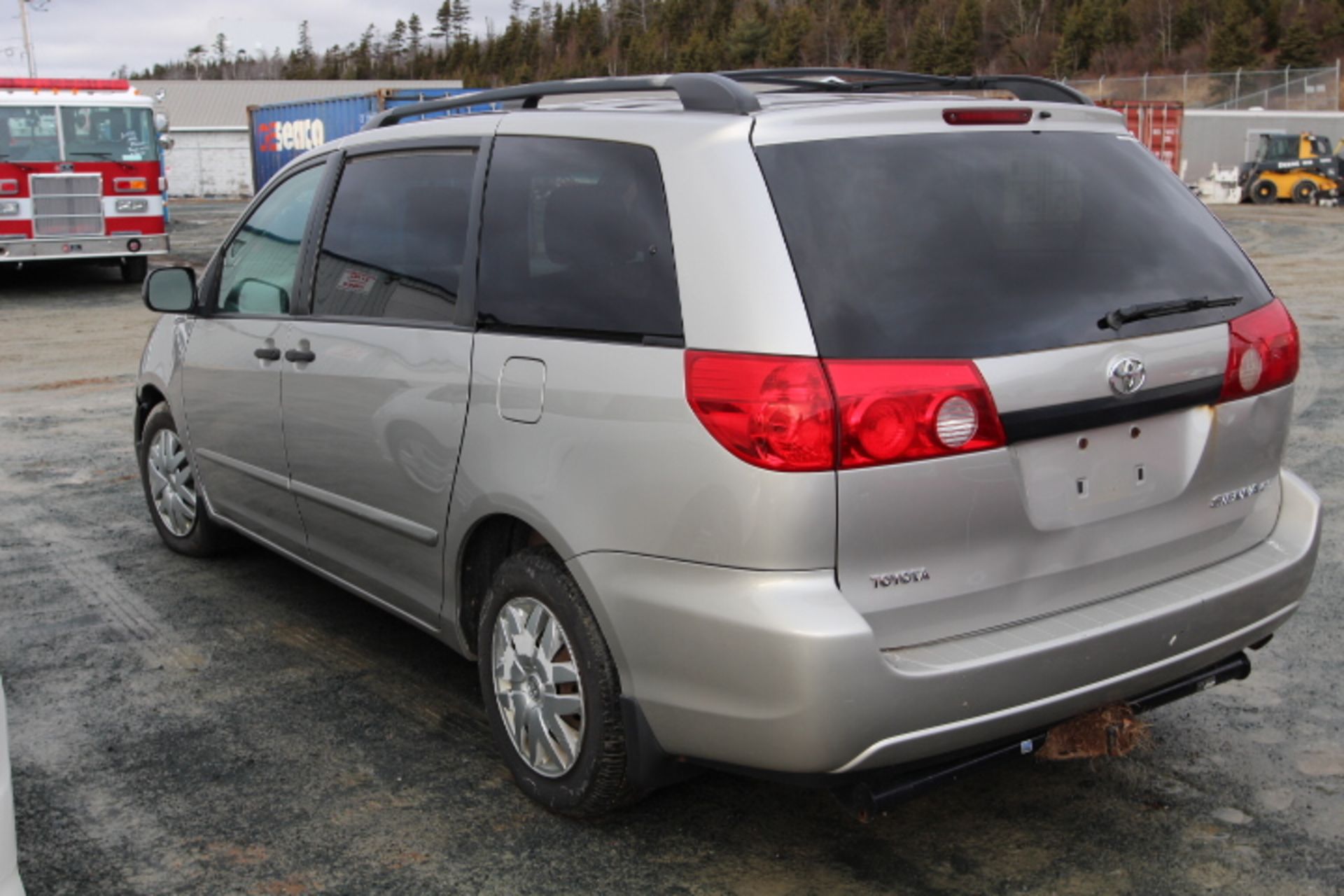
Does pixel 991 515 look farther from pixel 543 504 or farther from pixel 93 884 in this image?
pixel 93 884

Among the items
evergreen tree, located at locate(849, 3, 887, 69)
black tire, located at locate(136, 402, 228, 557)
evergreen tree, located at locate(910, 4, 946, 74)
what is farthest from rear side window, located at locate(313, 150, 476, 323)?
evergreen tree, located at locate(849, 3, 887, 69)

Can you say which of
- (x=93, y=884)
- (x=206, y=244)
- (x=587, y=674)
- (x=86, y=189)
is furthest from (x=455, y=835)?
(x=206, y=244)

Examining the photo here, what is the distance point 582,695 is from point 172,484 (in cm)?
328

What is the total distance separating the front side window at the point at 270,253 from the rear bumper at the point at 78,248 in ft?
50.3

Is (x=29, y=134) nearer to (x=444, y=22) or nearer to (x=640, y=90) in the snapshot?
(x=640, y=90)

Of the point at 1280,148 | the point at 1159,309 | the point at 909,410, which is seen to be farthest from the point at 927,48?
the point at 909,410

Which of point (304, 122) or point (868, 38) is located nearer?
point (304, 122)

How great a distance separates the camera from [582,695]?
10.8 feet

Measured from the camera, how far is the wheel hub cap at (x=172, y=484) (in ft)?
19.0

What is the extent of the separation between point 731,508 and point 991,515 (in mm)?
553

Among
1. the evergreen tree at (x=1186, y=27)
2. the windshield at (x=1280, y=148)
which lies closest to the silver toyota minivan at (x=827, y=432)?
the windshield at (x=1280, y=148)

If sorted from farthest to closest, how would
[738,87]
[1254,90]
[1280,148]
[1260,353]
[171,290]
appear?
[1254,90] → [1280,148] → [171,290] → [1260,353] → [738,87]

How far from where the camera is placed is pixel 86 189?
62.4ft

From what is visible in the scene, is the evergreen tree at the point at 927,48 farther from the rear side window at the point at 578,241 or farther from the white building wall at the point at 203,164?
the rear side window at the point at 578,241
